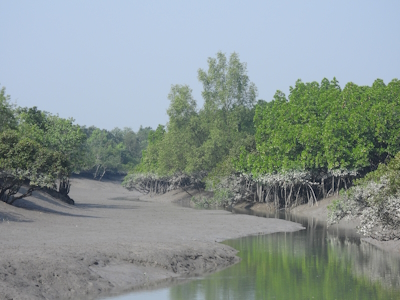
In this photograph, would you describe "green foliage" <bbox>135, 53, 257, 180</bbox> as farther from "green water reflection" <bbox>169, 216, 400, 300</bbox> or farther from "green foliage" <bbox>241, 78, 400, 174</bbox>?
"green water reflection" <bbox>169, 216, 400, 300</bbox>

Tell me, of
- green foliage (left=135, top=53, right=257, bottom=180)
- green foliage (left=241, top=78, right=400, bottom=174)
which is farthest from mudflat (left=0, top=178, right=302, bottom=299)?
green foliage (left=135, top=53, right=257, bottom=180)

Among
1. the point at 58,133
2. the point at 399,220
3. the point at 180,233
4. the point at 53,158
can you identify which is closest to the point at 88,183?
the point at 58,133

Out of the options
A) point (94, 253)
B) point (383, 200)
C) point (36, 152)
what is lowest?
point (94, 253)

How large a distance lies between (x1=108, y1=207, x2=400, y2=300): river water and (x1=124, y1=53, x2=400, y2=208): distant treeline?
2332 cm

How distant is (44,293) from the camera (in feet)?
73.5

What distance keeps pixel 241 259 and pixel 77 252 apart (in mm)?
10117

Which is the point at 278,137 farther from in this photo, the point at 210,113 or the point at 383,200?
the point at 383,200

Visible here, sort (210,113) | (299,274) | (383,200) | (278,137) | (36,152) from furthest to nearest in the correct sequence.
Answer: (210,113) → (278,137) → (36,152) → (383,200) → (299,274)

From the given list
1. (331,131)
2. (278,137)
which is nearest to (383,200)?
(331,131)

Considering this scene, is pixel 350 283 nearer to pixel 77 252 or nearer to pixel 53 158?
pixel 77 252

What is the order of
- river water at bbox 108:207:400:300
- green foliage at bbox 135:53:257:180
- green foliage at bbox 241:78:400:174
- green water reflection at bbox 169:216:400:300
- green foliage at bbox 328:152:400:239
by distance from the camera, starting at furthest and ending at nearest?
green foliage at bbox 135:53:257:180 < green foliage at bbox 241:78:400:174 < green foliage at bbox 328:152:400:239 < green water reflection at bbox 169:216:400:300 < river water at bbox 108:207:400:300

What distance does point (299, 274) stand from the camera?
2994 centimetres

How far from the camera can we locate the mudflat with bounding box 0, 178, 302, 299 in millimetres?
23375

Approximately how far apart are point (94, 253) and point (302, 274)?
10108mm
